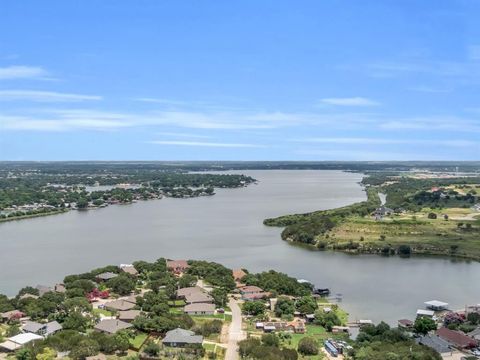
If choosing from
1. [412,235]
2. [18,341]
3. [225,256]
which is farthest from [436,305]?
[412,235]

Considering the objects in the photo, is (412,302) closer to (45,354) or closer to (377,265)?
(377,265)

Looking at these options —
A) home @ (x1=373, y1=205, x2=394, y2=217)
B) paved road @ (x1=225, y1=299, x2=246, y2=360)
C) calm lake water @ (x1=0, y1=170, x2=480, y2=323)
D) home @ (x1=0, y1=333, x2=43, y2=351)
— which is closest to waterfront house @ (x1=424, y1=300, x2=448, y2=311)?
calm lake water @ (x1=0, y1=170, x2=480, y2=323)

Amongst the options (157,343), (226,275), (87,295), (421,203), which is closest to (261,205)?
(421,203)

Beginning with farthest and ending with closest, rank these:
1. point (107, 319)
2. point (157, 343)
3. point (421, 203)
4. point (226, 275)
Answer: point (421, 203)
point (226, 275)
point (107, 319)
point (157, 343)

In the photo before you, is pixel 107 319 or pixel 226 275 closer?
pixel 107 319

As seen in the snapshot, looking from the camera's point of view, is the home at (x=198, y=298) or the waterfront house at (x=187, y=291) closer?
the home at (x=198, y=298)

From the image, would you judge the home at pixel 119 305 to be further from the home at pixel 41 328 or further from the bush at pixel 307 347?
the bush at pixel 307 347

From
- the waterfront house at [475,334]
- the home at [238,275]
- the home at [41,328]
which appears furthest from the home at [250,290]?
the waterfront house at [475,334]
